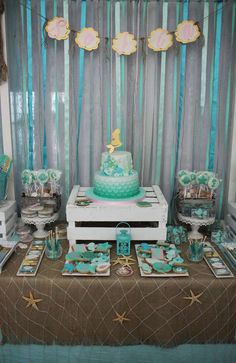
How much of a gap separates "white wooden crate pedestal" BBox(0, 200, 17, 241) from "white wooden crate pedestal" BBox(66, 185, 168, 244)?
1.13ft

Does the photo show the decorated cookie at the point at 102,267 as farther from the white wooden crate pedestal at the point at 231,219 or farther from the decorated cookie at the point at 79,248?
the white wooden crate pedestal at the point at 231,219

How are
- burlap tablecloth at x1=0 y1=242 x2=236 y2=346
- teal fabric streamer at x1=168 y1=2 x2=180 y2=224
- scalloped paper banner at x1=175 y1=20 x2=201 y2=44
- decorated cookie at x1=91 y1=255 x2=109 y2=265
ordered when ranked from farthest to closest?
teal fabric streamer at x1=168 y1=2 x2=180 y2=224, scalloped paper banner at x1=175 y1=20 x2=201 y2=44, decorated cookie at x1=91 y1=255 x2=109 y2=265, burlap tablecloth at x1=0 y1=242 x2=236 y2=346

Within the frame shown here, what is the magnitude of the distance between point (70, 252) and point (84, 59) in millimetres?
1063

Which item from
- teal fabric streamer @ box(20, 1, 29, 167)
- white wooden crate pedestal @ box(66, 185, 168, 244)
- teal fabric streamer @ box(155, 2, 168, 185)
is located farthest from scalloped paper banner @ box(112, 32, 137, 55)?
white wooden crate pedestal @ box(66, 185, 168, 244)

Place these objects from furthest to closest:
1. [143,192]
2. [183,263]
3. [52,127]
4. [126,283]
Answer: [52,127], [143,192], [183,263], [126,283]

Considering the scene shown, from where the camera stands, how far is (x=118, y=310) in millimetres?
1423

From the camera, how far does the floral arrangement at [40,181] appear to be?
Answer: 1.84 metres

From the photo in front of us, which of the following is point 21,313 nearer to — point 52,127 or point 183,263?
point 183,263

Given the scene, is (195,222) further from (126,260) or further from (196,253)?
(126,260)

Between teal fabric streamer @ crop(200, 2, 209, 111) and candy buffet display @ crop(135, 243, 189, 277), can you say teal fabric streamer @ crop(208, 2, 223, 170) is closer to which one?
teal fabric streamer @ crop(200, 2, 209, 111)

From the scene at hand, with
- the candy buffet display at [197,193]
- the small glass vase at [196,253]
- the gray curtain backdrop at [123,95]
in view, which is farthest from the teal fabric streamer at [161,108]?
the small glass vase at [196,253]

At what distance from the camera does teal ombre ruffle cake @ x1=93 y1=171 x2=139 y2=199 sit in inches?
64.9

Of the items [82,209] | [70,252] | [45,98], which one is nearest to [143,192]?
[82,209]

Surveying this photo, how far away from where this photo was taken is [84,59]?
6.10 ft
